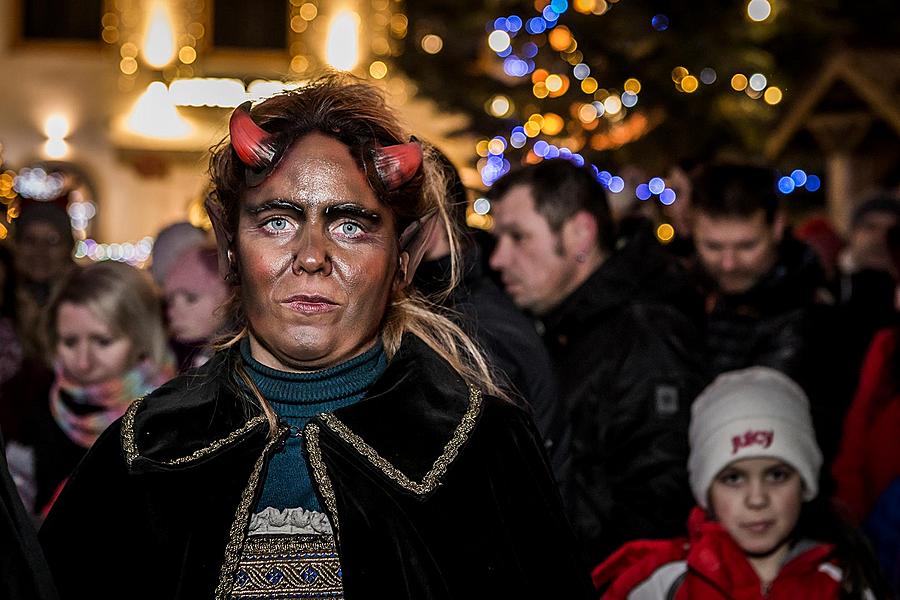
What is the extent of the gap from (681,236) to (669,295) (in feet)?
6.64

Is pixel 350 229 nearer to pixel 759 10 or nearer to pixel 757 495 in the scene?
pixel 757 495

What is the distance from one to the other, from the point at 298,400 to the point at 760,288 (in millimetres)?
3021

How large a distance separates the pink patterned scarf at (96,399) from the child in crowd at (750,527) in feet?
6.41

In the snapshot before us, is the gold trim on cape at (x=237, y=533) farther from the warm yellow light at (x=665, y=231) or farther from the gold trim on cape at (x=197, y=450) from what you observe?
the warm yellow light at (x=665, y=231)

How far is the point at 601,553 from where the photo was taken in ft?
13.7

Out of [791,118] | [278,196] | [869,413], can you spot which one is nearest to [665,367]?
[869,413]

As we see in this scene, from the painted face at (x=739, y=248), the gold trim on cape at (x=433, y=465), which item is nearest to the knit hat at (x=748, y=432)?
the painted face at (x=739, y=248)

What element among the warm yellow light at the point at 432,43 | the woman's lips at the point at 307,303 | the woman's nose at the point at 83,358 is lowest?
the woman's lips at the point at 307,303

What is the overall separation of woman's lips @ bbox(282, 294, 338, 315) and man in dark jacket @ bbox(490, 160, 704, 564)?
5.19ft

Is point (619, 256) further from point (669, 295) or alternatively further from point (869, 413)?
point (869, 413)

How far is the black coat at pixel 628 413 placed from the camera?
413 centimetres

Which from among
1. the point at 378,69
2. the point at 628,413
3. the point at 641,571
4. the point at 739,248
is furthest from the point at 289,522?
the point at 378,69

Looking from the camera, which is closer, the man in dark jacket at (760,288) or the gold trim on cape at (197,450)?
the gold trim on cape at (197,450)

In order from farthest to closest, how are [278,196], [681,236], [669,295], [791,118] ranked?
[791,118]
[681,236]
[669,295]
[278,196]
